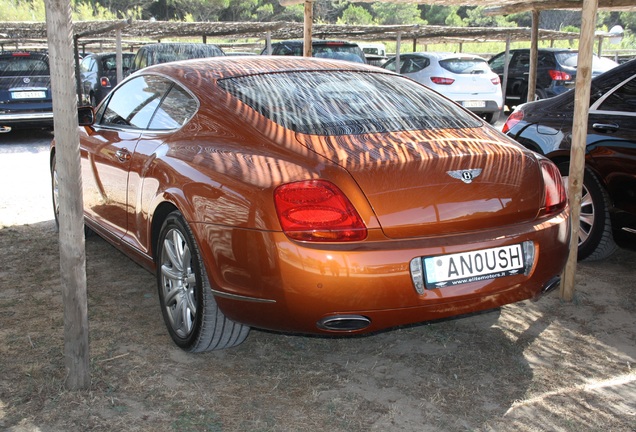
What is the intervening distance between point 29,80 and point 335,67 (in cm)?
992

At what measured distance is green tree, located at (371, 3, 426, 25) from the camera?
2968 inches

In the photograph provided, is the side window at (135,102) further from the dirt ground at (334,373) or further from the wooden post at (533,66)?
the wooden post at (533,66)

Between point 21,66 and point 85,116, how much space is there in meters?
8.66

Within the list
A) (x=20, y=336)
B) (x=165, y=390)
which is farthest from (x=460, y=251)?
(x=20, y=336)

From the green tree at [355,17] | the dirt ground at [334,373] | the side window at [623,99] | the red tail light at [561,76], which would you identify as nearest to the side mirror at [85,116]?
the dirt ground at [334,373]

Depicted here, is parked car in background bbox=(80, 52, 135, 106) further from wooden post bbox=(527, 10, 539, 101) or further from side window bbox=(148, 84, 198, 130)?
side window bbox=(148, 84, 198, 130)

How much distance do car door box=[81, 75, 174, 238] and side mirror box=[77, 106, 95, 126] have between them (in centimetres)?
6

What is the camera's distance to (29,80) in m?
12.5

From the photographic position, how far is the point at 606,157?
485 centimetres

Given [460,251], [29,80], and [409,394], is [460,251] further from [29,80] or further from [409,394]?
[29,80]

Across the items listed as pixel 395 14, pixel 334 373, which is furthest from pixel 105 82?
pixel 395 14

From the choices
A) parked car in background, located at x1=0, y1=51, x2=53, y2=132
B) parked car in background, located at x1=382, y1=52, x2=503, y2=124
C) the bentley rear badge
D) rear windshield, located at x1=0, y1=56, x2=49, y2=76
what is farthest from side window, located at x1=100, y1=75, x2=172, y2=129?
parked car in background, located at x1=382, y1=52, x2=503, y2=124

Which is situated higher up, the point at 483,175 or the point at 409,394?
the point at 483,175

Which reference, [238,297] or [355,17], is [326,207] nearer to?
[238,297]
